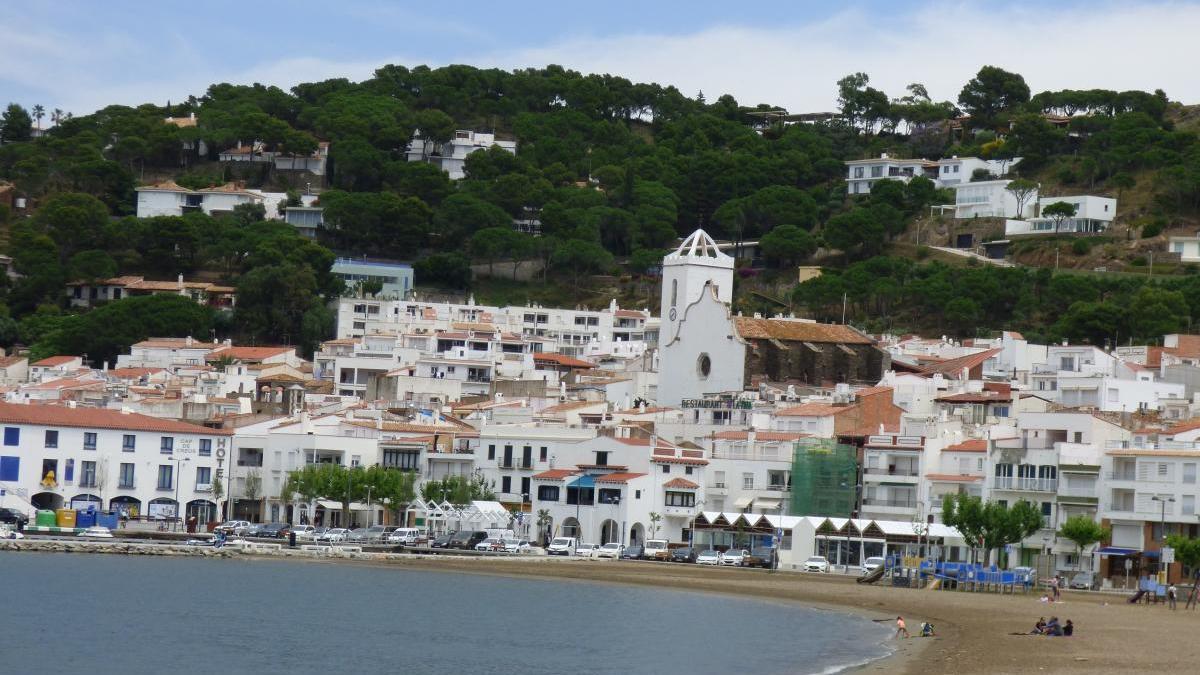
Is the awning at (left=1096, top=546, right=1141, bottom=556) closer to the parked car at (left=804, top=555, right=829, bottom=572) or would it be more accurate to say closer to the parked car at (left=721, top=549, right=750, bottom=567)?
the parked car at (left=804, top=555, right=829, bottom=572)

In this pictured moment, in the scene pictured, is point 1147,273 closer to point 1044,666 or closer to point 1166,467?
point 1166,467

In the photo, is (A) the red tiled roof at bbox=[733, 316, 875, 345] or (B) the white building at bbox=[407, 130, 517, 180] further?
(B) the white building at bbox=[407, 130, 517, 180]

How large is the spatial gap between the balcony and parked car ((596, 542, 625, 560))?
14.7m

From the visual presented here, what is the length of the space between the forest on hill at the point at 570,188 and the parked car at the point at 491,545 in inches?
1828

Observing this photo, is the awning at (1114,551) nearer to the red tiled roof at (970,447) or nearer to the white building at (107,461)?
the red tiled roof at (970,447)

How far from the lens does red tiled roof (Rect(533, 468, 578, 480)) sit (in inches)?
3307

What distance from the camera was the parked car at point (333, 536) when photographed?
3219 inches

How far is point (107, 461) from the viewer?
8406 cm

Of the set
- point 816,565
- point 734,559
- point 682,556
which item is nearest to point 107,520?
point 682,556

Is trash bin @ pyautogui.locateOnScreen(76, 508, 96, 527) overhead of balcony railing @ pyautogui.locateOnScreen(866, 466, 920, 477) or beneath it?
beneath

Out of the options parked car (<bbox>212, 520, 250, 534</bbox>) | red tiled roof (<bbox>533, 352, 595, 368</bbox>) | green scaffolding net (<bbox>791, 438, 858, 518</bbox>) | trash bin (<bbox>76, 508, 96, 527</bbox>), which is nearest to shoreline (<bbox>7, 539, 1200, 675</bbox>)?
trash bin (<bbox>76, 508, 96, 527</bbox>)

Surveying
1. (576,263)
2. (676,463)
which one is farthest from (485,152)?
(676,463)

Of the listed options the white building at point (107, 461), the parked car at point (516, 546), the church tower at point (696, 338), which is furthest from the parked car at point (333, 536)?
the church tower at point (696, 338)

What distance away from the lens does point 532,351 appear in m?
123
